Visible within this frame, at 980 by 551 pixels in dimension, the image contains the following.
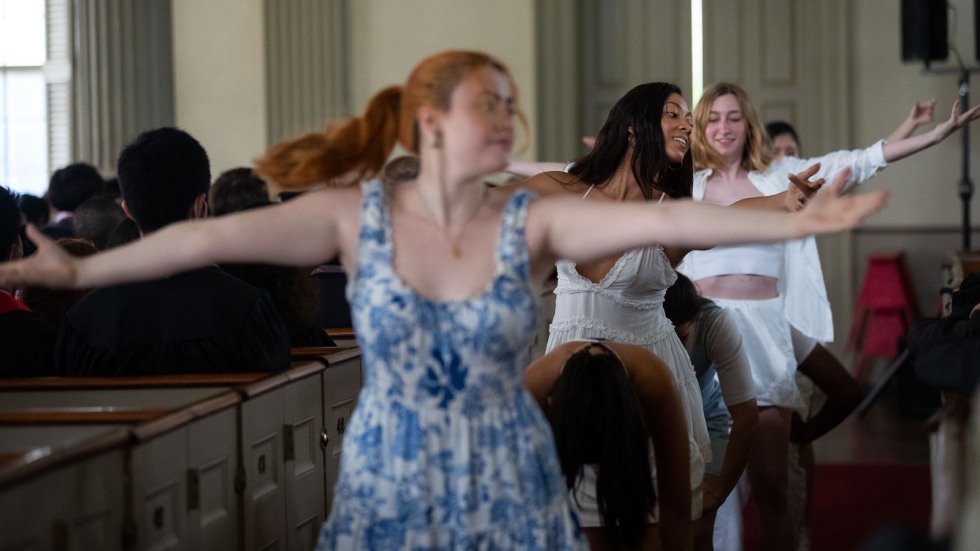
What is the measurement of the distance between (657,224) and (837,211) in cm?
30

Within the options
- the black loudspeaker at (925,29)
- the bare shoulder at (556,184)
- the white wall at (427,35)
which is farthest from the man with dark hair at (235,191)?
the black loudspeaker at (925,29)

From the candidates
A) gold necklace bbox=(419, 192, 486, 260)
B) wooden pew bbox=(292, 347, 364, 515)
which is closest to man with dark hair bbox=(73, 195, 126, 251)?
wooden pew bbox=(292, 347, 364, 515)

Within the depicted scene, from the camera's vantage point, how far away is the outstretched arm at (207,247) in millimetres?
2240

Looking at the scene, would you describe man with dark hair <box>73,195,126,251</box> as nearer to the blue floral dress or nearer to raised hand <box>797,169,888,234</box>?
the blue floral dress

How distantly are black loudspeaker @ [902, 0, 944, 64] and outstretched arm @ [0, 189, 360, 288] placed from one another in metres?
6.41

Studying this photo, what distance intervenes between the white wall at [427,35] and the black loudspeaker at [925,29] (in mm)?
2560

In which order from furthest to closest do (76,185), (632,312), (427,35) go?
(427,35) < (76,185) < (632,312)

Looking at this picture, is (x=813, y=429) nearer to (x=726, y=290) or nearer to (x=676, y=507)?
(x=726, y=290)

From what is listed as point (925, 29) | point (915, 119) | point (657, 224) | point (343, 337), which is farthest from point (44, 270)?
point (925, 29)

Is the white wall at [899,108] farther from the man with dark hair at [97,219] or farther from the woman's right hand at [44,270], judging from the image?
the woman's right hand at [44,270]

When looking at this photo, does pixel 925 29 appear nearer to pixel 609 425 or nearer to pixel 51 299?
pixel 51 299

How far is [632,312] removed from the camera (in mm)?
3533

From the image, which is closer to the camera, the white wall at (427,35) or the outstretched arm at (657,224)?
the outstretched arm at (657,224)

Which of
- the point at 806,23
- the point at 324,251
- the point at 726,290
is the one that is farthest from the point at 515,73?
the point at 324,251
